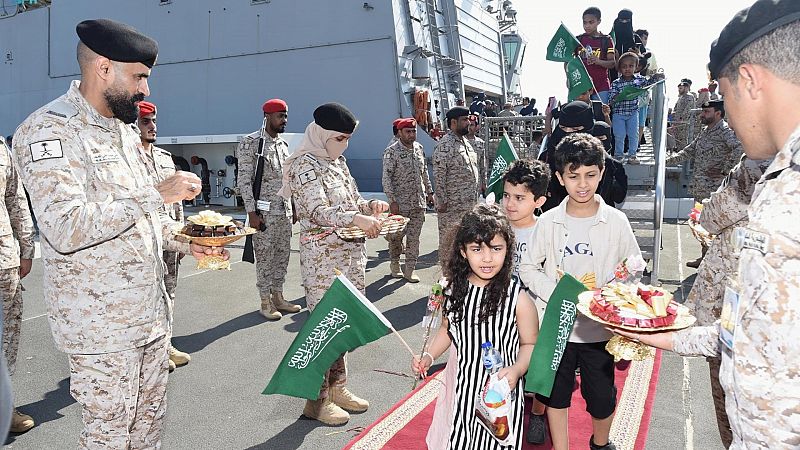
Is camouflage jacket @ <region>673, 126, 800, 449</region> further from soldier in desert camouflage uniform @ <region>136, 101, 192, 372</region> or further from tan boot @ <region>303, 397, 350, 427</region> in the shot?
soldier in desert camouflage uniform @ <region>136, 101, 192, 372</region>

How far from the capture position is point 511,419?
2430mm

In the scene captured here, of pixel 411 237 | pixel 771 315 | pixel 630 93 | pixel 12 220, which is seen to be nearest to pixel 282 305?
pixel 411 237

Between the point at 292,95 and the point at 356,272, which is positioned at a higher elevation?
the point at 292,95

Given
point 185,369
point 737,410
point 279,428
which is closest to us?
point 737,410

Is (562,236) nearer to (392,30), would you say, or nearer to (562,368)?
(562,368)

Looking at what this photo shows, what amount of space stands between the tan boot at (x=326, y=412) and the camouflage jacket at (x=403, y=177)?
412cm

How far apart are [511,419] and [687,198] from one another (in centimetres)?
1181

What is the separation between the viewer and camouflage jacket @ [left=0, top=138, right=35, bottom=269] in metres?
3.47

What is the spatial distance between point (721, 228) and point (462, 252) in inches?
49.0

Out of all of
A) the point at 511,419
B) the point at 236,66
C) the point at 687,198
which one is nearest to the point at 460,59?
the point at 236,66

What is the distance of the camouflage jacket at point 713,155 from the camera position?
7.32m

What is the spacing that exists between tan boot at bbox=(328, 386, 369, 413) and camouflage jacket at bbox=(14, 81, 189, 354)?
5.55 ft

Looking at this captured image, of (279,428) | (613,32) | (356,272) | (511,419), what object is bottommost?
(279,428)

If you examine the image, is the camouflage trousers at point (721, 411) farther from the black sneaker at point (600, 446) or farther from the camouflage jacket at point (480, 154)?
the camouflage jacket at point (480, 154)
